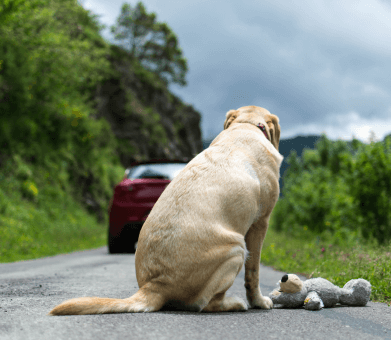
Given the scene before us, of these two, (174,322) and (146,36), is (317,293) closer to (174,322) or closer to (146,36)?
(174,322)

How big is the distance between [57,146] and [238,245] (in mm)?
16757

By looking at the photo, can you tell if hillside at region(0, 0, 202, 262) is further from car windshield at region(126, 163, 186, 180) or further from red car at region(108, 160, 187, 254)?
car windshield at region(126, 163, 186, 180)

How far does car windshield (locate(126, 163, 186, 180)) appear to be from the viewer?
8422mm

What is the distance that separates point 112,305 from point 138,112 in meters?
30.2

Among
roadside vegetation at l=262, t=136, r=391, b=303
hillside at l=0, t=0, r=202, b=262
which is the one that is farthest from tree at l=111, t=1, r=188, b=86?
roadside vegetation at l=262, t=136, r=391, b=303

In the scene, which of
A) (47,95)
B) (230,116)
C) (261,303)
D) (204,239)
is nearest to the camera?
(204,239)

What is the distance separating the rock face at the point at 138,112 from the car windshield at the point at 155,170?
64.8 feet

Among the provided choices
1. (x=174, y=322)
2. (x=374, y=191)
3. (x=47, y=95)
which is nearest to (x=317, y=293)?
(x=174, y=322)

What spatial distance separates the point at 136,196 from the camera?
8352mm

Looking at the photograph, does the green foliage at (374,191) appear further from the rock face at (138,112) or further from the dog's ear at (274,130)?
the rock face at (138,112)

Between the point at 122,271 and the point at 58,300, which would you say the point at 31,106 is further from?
the point at 58,300

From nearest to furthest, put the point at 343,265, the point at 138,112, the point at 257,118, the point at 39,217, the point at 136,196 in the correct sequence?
the point at 257,118, the point at 343,265, the point at 136,196, the point at 39,217, the point at 138,112

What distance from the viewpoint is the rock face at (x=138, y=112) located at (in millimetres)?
30094

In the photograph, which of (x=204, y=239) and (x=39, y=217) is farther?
(x=39, y=217)
